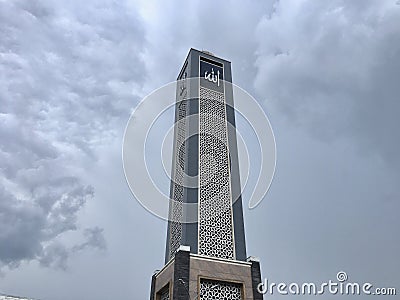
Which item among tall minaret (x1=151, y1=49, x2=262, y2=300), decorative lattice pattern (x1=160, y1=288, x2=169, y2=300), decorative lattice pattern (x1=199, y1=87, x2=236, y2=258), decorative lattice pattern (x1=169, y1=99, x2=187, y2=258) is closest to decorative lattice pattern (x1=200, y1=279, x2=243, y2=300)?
tall minaret (x1=151, y1=49, x2=262, y2=300)

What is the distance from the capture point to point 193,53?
16.6 m

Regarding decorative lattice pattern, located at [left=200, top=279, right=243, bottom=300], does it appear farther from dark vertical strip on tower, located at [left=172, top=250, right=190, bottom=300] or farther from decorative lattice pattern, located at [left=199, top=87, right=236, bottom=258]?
decorative lattice pattern, located at [left=199, top=87, right=236, bottom=258]

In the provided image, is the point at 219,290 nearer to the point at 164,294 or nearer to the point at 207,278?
the point at 207,278

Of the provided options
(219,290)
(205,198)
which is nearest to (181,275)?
(219,290)

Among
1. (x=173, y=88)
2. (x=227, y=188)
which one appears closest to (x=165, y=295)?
(x=227, y=188)

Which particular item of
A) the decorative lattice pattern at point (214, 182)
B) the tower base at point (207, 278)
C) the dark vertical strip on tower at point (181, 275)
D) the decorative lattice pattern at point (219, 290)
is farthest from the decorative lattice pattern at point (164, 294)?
the decorative lattice pattern at point (214, 182)

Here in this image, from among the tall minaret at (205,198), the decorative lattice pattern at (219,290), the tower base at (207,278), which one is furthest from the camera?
the tall minaret at (205,198)

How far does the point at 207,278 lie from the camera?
37.6 ft

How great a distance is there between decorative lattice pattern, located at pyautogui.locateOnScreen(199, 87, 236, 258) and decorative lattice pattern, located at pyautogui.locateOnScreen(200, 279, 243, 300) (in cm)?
91

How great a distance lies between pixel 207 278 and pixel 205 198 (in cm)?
275

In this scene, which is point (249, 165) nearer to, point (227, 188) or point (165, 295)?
point (227, 188)

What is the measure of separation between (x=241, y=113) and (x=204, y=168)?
2.92m

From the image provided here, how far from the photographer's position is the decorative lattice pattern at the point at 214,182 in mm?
12531

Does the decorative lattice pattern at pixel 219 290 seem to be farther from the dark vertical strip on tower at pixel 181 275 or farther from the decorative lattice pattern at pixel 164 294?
the decorative lattice pattern at pixel 164 294
